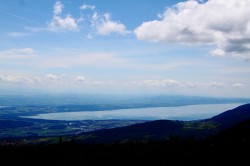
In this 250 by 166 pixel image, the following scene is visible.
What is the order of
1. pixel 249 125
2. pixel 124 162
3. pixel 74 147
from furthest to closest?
pixel 249 125 < pixel 74 147 < pixel 124 162

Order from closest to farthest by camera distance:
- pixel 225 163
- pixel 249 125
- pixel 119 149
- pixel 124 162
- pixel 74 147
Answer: pixel 225 163 → pixel 124 162 → pixel 119 149 → pixel 74 147 → pixel 249 125

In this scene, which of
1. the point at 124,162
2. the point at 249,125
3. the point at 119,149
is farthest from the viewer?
the point at 249,125

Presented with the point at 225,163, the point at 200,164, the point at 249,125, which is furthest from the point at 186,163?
the point at 249,125

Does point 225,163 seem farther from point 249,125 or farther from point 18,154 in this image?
point 249,125

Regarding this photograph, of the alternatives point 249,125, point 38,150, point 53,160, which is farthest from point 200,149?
point 249,125

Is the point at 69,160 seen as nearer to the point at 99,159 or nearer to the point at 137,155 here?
the point at 99,159

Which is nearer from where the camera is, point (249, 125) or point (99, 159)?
point (99, 159)

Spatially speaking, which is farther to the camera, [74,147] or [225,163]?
[74,147]

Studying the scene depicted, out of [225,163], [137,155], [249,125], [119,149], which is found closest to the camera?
[225,163]
